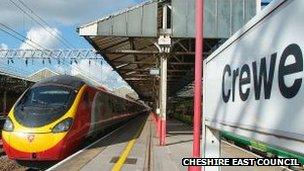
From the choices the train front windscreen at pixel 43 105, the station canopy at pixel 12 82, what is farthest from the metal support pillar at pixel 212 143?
the station canopy at pixel 12 82

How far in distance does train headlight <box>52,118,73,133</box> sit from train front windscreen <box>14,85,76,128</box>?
222 mm

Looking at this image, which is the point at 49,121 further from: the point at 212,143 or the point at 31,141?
the point at 212,143

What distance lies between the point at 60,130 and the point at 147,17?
920cm

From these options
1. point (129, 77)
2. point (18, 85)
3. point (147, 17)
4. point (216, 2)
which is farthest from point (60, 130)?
point (129, 77)

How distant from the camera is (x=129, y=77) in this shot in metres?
46.3

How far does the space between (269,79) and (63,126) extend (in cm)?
1299

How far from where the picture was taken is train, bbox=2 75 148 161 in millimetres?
15289

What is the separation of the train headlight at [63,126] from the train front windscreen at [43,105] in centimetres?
22

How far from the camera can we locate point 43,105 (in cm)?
1672

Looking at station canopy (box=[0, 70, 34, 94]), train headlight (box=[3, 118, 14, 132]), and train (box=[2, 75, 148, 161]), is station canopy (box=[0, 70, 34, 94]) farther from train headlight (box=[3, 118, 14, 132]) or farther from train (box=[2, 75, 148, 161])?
train headlight (box=[3, 118, 14, 132])

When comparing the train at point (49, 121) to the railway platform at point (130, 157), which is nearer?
the railway platform at point (130, 157)

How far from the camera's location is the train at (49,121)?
50.2 ft

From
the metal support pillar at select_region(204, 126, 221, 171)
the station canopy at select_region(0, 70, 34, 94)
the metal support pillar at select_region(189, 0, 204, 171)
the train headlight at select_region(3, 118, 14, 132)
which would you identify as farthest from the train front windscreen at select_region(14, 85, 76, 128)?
the station canopy at select_region(0, 70, 34, 94)

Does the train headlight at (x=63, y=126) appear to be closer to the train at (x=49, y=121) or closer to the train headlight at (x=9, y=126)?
the train at (x=49, y=121)
